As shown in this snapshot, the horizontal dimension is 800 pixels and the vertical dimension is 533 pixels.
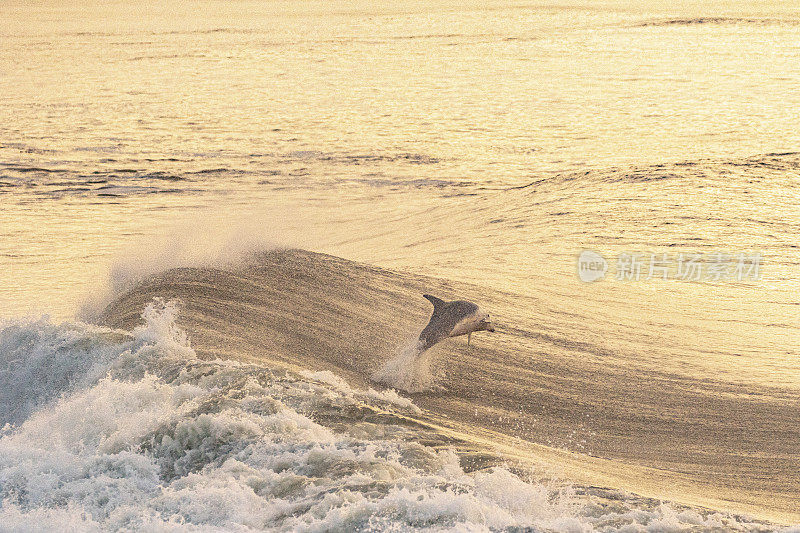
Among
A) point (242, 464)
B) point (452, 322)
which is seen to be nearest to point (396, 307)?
point (452, 322)

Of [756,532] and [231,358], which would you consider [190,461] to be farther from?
[756,532]

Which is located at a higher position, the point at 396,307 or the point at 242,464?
the point at 396,307

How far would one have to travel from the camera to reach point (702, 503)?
549cm

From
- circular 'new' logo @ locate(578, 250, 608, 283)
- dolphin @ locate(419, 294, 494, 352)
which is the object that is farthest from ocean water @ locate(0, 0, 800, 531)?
dolphin @ locate(419, 294, 494, 352)

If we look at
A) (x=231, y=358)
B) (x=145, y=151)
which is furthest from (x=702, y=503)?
(x=145, y=151)

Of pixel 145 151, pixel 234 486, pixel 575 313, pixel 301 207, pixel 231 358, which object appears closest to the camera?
pixel 234 486

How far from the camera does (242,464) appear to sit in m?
5.32

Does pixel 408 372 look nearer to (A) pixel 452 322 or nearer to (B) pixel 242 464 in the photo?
(A) pixel 452 322

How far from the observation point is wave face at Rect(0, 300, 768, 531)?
475cm

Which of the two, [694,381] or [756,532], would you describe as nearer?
[756,532]

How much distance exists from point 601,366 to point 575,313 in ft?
Answer: 4.72

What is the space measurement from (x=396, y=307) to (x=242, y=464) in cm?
444

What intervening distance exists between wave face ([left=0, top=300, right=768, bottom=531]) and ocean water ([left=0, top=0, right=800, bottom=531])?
0.02 meters

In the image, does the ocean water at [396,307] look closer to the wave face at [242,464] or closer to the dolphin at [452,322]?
the wave face at [242,464]
